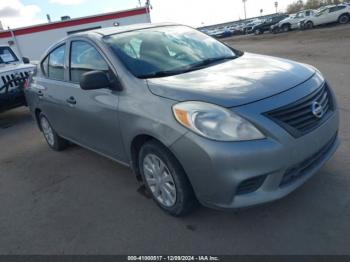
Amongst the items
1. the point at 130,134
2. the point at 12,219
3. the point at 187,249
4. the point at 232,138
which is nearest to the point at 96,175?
the point at 12,219

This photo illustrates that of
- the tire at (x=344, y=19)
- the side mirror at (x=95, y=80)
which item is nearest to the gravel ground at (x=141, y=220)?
the side mirror at (x=95, y=80)

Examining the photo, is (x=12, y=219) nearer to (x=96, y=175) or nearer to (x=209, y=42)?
(x=96, y=175)

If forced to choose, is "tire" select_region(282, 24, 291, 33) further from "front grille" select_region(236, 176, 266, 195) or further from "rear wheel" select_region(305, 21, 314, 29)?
"front grille" select_region(236, 176, 266, 195)

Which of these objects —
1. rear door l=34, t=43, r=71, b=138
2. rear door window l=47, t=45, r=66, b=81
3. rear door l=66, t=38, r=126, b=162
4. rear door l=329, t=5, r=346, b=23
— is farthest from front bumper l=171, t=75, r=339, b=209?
rear door l=329, t=5, r=346, b=23

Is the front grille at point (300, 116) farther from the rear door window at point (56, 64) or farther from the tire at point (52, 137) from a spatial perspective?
the tire at point (52, 137)

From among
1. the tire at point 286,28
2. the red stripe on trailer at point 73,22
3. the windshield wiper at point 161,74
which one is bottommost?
the tire at point 286,28

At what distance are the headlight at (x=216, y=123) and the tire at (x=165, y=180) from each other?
1.27 ft

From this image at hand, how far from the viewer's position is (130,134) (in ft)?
10.9

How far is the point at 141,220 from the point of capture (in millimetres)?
3375

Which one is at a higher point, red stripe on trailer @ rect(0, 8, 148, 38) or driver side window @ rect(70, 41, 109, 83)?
red stripe on trailer @ rect(0, 8, 148, 38)

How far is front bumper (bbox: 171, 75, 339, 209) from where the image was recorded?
2.61 metres

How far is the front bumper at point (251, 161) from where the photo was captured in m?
2.61

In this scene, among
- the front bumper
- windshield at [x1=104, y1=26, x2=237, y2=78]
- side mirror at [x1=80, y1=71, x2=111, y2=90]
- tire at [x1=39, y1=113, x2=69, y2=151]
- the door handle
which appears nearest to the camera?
the front bumper

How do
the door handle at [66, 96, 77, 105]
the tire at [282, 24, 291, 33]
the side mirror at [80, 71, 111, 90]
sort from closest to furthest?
the side mirror at [80, 71, 111, 90], the door handle at [66, 96, 77, 105], the tire at [282, 24, 291, 33]
